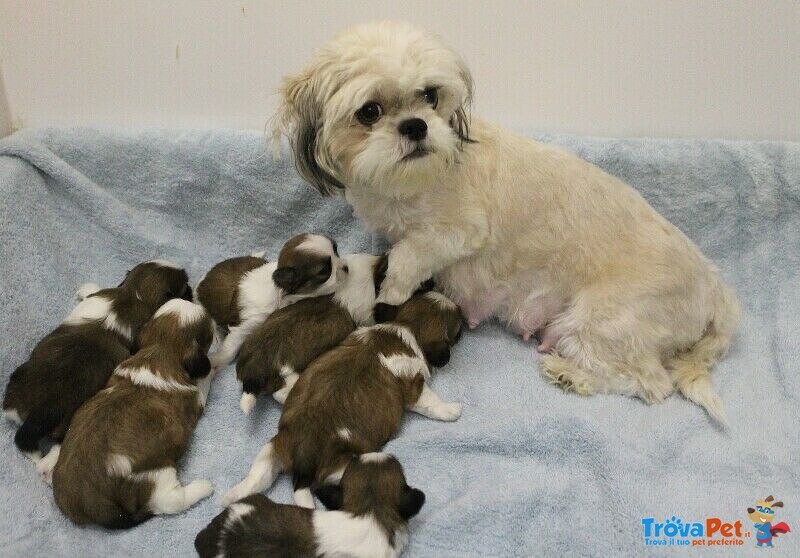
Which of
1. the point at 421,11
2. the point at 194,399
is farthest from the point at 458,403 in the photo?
the point at 421,11

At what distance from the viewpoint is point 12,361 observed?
2.36 meters

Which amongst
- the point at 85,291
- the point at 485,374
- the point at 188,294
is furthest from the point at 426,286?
the point at 85,291

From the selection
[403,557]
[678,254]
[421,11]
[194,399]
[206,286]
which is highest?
[421,11]

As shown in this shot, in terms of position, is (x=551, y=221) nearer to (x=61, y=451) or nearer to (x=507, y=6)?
(x=507, y=6)

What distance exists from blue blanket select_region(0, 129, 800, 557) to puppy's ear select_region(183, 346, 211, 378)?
19 cm

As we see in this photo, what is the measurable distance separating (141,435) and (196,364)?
13.1 inches

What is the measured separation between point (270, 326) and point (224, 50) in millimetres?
1352

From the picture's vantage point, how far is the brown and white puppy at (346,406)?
1.98 meters

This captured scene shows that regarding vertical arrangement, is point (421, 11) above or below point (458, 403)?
above

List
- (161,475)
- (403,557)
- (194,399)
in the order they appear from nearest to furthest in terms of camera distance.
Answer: (403,557), (161,475), (194,399)

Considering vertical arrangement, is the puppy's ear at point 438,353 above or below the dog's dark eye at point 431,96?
below

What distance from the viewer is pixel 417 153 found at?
198 cm

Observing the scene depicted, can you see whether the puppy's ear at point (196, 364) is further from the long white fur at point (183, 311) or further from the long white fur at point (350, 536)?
the long white fur at point (350, 536)

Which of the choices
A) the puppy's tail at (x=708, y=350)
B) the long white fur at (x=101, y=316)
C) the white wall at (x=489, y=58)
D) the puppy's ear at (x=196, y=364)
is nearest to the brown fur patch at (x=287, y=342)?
the puppy's ear at (x=196, y=364)
